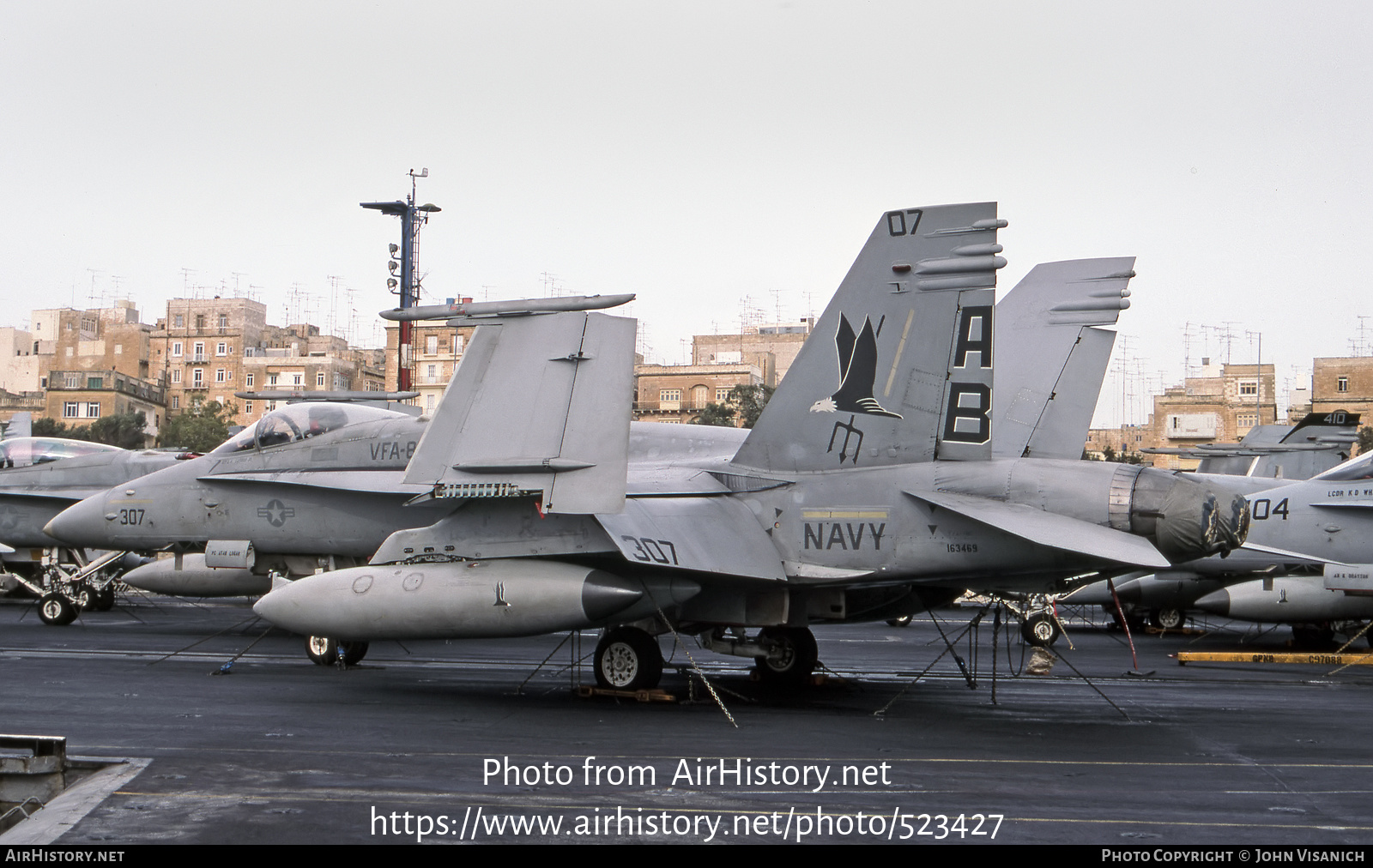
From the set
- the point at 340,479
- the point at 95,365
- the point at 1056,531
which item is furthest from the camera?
the point at 95,365

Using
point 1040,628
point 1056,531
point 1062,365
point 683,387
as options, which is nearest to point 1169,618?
point 1040,628

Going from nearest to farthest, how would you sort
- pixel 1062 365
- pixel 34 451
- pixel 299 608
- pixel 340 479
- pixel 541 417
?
pixel 541 417
pixel 299 608
pixel 1062 365
pixel 340 479
pixel 34 451

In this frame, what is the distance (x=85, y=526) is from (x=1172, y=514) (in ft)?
51.3

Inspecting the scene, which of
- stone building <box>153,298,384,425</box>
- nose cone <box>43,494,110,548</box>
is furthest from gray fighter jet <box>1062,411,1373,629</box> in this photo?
stone building <box>153,298,384,425</box>

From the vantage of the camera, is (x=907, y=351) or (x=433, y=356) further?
(x=433, y=356)

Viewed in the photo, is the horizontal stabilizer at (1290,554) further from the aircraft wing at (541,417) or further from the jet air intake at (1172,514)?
the aircraft wing at (541,417)

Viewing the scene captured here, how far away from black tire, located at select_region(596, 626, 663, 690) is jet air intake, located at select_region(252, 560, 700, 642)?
527 millimetres

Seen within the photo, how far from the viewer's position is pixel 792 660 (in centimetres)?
1422

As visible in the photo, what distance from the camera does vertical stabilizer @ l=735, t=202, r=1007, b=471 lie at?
11.8 meters

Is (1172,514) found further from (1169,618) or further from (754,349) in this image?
(754,349)

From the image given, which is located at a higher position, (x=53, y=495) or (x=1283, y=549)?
(x=53, y=495)

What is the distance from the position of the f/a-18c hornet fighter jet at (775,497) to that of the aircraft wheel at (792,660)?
150 cm
